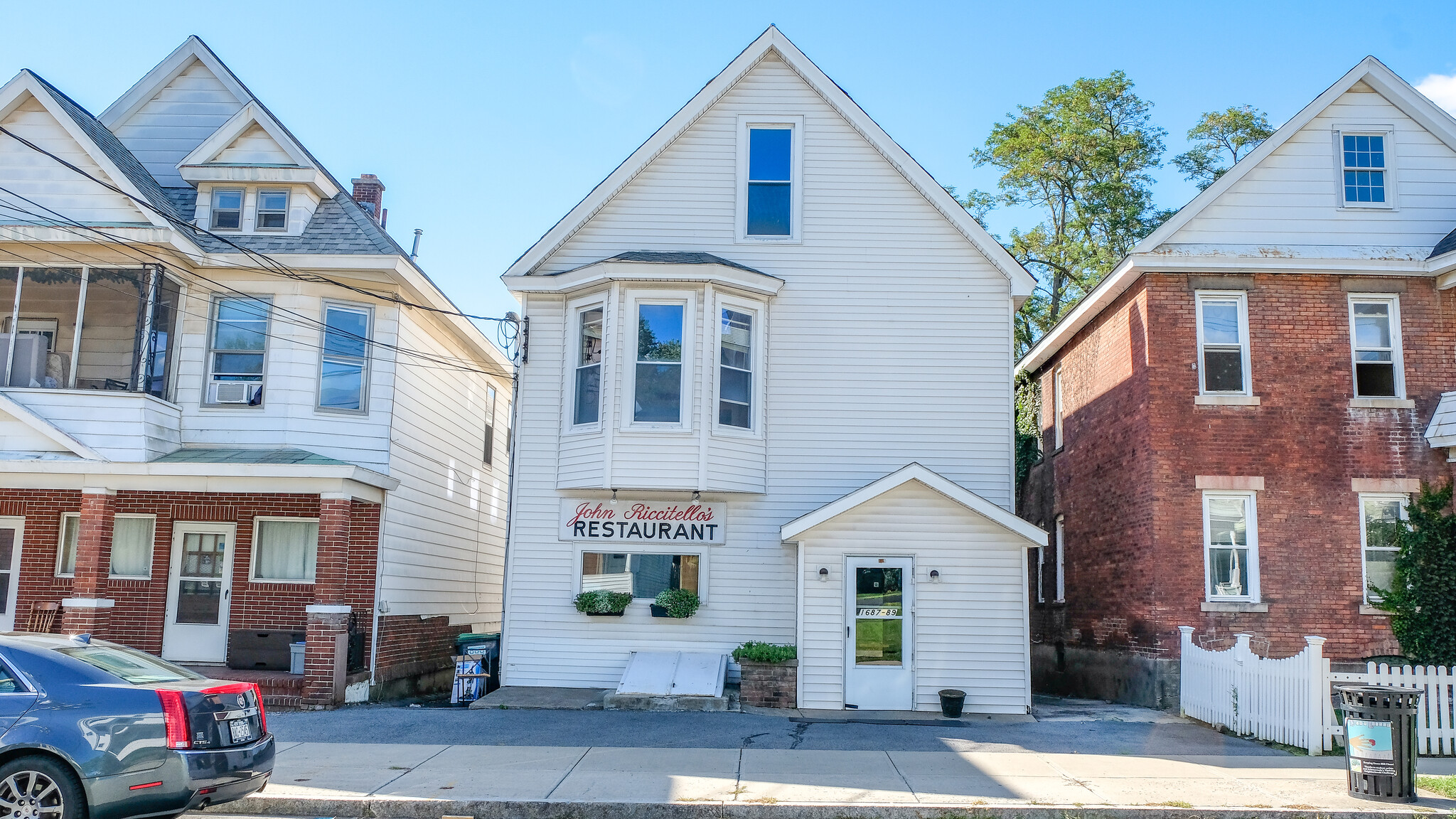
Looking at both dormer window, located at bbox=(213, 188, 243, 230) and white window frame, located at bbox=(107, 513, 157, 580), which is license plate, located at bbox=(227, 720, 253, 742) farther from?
dormer window, located at bbox=(213, 188, 243, 230)

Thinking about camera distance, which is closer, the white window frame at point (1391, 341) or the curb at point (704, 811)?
the curb at point (704, 811)

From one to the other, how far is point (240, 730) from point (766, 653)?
827 centimetres

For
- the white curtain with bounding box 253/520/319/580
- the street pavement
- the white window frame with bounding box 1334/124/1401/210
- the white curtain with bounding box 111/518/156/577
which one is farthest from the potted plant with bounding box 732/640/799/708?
the white window frame with bounding box 1334/124/1401/210

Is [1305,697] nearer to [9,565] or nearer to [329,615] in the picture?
[329,615]

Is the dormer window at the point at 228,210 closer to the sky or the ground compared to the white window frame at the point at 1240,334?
closer to the sky

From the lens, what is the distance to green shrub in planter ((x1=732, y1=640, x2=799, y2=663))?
601 inches

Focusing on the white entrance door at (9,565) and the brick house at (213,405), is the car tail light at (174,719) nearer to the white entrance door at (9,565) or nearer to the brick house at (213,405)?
the brick house at (213,405)

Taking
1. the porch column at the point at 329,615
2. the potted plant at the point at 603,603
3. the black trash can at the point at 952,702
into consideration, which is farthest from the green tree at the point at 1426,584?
the porch column at the point at 329,615

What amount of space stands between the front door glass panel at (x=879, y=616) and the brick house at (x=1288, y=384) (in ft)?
12.8

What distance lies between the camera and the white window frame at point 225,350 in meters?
16.7

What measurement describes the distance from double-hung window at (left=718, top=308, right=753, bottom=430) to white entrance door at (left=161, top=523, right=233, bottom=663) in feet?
26.8

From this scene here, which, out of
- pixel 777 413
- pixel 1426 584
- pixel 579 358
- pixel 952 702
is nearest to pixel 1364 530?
pixel 1426 584

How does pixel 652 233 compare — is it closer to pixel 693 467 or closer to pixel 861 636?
pixel 693 467

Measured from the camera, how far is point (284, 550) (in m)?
17.7
